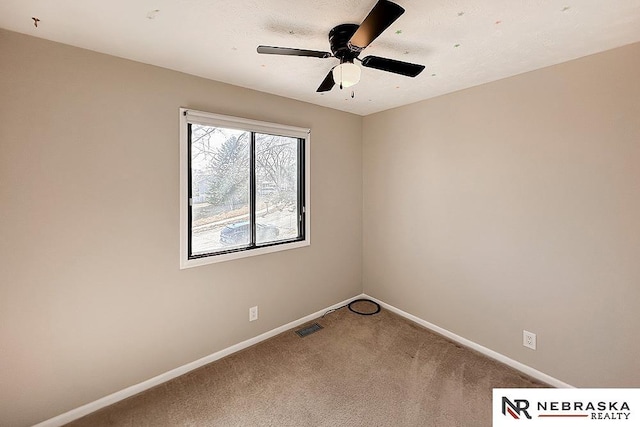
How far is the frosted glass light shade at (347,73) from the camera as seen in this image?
148cm

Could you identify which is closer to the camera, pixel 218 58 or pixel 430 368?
pixel 218 58

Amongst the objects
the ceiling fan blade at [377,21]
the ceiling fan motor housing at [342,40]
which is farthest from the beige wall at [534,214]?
the ceiling fan blade at [377,21]

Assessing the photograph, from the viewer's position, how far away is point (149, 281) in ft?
6.65

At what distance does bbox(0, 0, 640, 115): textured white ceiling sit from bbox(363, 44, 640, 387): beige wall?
0.31m

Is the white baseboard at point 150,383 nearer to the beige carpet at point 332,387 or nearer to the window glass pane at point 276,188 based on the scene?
the beige carpet at point 332,387

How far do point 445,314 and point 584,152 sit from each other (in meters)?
1.77

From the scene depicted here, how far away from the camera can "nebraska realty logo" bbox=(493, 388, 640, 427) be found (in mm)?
1567

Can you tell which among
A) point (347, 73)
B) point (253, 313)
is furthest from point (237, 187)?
point (347, 73)

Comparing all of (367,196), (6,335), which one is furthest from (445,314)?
(6,335)

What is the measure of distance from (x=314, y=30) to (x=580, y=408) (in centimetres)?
Answer: 283

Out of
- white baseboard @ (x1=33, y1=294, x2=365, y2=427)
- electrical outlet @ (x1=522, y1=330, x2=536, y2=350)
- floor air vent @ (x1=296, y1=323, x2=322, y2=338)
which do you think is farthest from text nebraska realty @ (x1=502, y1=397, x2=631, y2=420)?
white baseboard @ (x1=33, y1=294, x2=365, y2=427)

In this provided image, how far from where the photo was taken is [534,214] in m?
2.12

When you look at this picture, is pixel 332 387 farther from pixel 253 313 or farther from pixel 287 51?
pixel 287 51

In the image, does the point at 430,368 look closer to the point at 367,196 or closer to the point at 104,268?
the point at 367,196
